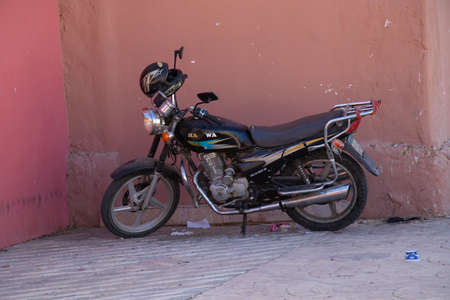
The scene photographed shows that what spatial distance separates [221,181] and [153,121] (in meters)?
0.77

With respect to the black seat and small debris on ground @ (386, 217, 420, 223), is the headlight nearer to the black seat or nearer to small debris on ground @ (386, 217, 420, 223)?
the black seat

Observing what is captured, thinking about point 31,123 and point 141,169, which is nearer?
point 141,169

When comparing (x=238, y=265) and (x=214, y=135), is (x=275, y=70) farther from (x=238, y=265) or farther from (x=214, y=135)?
(x=238, y=265)

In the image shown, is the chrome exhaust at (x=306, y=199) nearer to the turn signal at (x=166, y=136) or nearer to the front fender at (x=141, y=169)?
the front fender at (x=141, y=169)

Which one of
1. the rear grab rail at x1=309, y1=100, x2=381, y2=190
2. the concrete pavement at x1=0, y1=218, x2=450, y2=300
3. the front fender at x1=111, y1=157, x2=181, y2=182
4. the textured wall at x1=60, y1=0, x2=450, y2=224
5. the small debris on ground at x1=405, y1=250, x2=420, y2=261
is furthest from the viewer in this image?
the textured wall at x1=60, y1=0, x2=450, y2=224

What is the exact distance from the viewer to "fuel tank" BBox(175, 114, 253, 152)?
5.21 metres

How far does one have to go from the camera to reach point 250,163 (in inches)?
207

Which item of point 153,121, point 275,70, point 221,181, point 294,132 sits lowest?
point 221,181

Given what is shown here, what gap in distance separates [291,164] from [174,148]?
40.5 inches

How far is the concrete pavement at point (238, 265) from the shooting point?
11.9 feet

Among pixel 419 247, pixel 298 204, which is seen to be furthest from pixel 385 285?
pixel 298 204

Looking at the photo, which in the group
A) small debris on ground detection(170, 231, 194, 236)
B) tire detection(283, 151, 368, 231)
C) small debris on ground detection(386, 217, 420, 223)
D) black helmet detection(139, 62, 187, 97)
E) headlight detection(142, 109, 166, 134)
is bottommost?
small debris on ground detection(170, 231, 194, 236)

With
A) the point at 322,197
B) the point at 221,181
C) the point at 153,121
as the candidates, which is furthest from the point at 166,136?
the point at 322,197

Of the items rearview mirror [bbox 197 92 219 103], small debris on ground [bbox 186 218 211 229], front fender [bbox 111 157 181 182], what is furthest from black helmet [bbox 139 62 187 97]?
small debris on ground [bbox 186 218 211 229]
